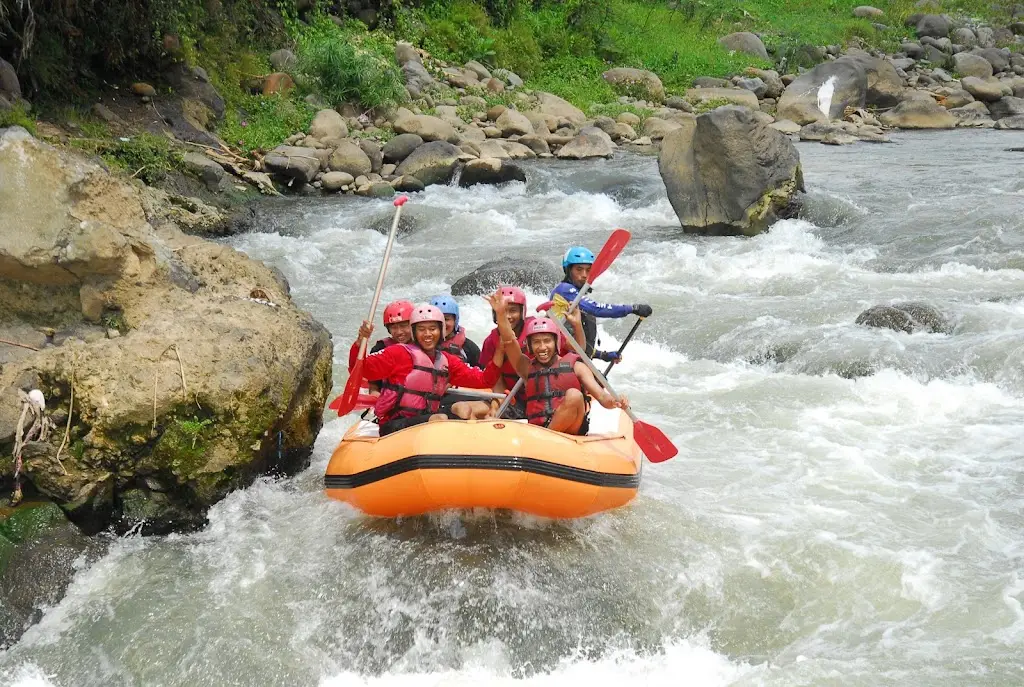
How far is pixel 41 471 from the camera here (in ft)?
13.2

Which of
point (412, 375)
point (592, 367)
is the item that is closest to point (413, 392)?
point (412, 375)

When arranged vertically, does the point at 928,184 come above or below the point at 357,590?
below

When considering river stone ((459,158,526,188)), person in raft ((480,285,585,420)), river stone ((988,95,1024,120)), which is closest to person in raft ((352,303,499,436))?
person in raft ((480,285,585,420))

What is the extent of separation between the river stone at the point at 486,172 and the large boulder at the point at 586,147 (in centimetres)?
245

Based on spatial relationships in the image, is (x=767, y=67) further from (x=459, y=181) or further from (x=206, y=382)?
(x=206, y=382)

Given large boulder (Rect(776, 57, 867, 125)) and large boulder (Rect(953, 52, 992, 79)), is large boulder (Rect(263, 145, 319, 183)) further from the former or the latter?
large boulder (Rect(953, 52, 992, 79))

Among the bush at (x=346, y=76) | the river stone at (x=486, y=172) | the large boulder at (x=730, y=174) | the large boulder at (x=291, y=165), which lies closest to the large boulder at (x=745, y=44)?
the bush at (x=346, y=76)

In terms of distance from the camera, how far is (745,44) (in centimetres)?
2434

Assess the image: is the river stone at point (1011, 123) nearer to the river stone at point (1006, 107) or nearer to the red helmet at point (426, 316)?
the river stone at point (1006, 107)

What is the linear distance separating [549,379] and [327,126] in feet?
31.0

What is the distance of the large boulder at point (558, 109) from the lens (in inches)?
677

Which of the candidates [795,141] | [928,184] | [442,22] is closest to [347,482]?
[928,184]

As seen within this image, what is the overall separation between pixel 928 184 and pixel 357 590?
10625mm

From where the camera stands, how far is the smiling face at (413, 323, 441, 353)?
4848 millimetres
